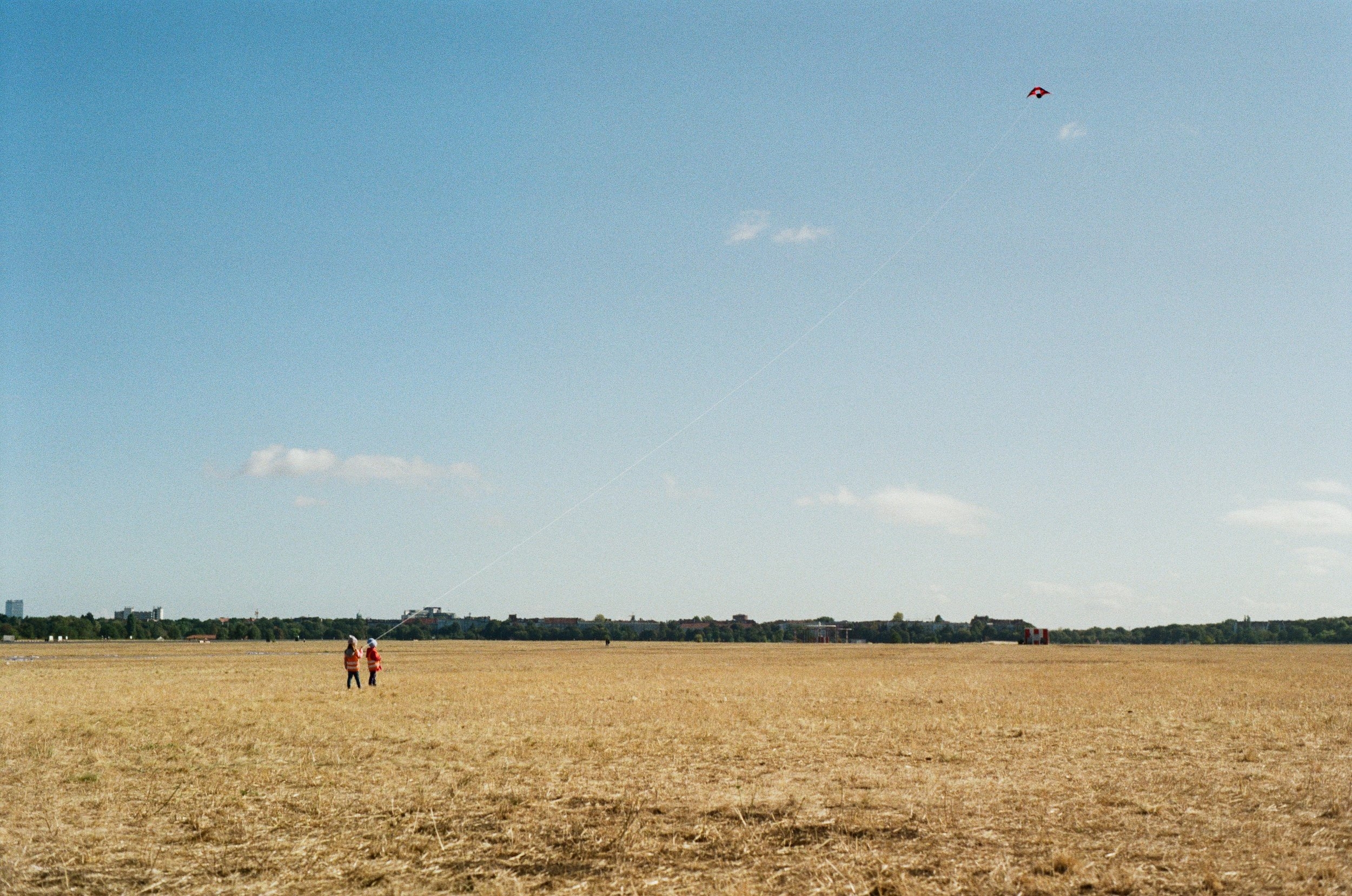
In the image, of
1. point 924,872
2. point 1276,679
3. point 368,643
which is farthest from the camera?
point 1276,679

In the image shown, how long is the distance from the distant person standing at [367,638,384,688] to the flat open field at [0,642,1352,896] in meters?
4.22

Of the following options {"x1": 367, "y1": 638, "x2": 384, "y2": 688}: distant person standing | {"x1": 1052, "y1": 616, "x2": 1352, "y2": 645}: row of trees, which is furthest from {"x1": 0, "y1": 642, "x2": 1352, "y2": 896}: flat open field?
{"x1": 1052, "y1": 616, "x2": 1352, "y2": 645}: row of trees

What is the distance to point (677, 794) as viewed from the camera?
A: 1435cm

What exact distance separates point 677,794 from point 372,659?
2420 cm

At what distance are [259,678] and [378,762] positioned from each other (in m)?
28.5

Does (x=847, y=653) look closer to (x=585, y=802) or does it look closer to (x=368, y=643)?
(x=368, y=643)

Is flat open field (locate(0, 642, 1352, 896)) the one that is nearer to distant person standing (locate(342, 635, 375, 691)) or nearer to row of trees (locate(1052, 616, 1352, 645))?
distant person standing (locate(342, 635, 375, 691))

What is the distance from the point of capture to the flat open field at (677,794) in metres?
10.2

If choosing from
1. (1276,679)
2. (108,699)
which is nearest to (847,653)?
(1276,679)

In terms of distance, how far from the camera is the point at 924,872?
396 inches

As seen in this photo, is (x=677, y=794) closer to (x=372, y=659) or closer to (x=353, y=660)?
(x=353, y=660)

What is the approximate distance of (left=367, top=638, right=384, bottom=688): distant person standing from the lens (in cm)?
3556

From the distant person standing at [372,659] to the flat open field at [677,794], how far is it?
4224 millimetres

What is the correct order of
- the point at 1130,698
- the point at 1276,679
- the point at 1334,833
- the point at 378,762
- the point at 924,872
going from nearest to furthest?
the point at 924,872
the point at 1334,833
the point at 378,762
the point at 1130,698
the point at 1276,679
